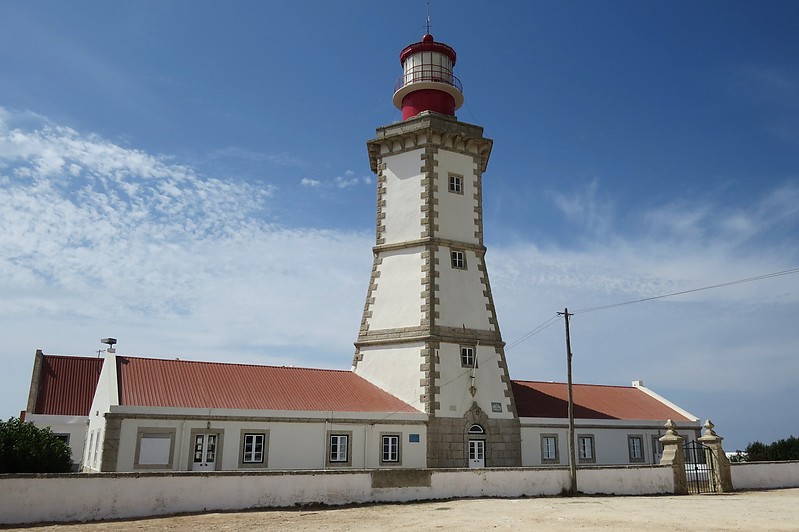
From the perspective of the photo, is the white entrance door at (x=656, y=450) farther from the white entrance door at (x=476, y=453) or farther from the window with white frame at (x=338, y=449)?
the window with white frame at (x=338, y=449)

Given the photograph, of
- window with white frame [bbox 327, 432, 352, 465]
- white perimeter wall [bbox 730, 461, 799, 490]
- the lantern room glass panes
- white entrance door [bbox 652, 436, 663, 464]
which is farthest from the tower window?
white perimeter wall [bbox 730, 461, 799, 490]

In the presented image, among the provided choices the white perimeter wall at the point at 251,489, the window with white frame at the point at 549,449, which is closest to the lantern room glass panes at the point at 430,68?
the window with white frame at the point at 549,449

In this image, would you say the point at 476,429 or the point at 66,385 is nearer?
the point at 476,429

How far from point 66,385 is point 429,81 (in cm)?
1965

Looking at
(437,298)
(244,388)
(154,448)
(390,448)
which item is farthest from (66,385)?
(437,298)

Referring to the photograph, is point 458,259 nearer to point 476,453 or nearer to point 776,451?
point 476,453

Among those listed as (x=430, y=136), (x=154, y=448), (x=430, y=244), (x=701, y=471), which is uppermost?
(x=430, y=136)

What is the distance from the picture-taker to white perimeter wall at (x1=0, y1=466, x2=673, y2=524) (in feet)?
45.6

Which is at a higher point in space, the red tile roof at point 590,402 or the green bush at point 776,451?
the red tile roof at point 590,402

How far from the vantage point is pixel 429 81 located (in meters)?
26.9

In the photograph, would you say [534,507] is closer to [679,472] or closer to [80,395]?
[679,472]

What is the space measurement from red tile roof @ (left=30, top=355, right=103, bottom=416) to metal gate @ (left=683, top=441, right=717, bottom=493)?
74.7 ft

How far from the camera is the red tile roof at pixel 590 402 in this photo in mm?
26328

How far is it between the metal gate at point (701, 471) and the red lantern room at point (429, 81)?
16.0 m
